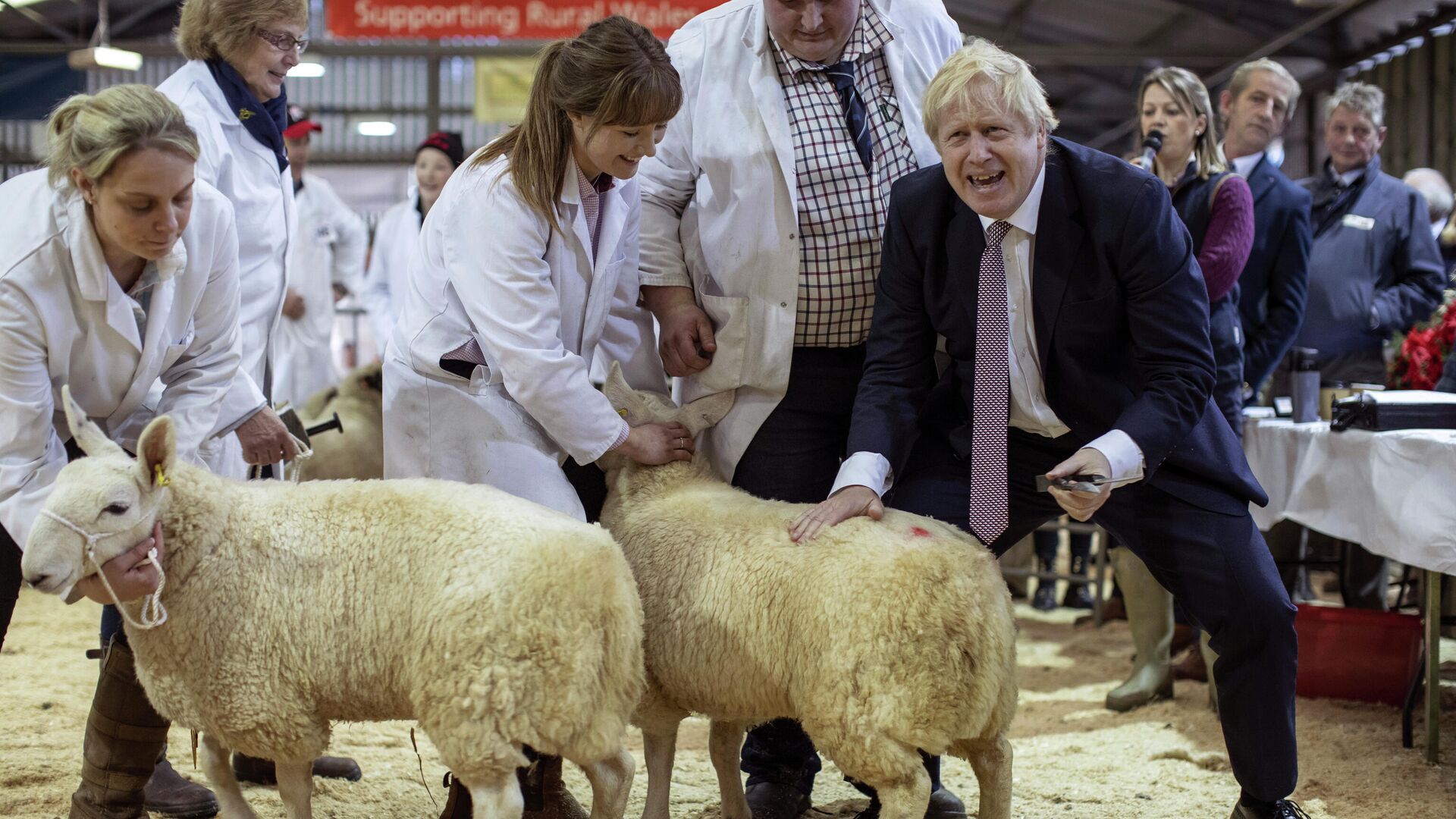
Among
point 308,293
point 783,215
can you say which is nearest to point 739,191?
point 783,215

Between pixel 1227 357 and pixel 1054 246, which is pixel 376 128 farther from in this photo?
pixel 1054 246

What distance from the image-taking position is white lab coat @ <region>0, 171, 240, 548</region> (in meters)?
2.49

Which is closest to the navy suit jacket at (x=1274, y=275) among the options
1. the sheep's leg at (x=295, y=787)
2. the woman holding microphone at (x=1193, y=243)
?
the woman holding microphone at (x=1193, y=243)

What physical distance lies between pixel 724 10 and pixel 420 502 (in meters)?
1.73

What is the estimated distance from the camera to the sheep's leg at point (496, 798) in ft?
7.98

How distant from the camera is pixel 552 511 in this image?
2.64m

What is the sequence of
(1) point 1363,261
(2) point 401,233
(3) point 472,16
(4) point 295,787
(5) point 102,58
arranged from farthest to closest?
(5) point 102,58 → (3) point 472,16 → (2) point 401,233 → (1) point 1363,261 → (4) point 295,787

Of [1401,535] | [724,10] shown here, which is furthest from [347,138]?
[1401,535]

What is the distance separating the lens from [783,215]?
3.20 meters

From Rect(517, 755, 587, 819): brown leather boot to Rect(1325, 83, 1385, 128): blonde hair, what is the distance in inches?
218

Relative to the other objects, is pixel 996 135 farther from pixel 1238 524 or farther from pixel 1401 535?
pixel 1401 535

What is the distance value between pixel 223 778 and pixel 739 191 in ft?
6.12

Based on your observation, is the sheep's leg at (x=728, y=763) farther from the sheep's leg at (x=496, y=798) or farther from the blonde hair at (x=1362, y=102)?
the blonde hair at (x=1362, y=102)

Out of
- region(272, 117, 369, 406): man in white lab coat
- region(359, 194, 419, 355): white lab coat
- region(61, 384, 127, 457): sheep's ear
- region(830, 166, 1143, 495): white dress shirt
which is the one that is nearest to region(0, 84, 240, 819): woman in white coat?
region(61, 384, 127, 457): sheep's ear
